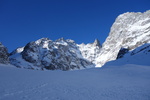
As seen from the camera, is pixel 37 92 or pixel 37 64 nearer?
pixel 37 92

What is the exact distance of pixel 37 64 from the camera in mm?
107000

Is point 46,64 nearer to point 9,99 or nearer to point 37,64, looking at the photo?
point 37,64

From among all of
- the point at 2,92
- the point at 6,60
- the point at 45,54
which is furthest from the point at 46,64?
the point at 2,92

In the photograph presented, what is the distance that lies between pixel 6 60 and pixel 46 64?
55832 mm

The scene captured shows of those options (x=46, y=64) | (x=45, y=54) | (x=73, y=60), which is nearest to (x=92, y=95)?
(x=46, y=64)

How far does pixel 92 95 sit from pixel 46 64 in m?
118

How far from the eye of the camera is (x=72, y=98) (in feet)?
29.9

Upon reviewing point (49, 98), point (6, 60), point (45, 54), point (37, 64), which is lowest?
point (49, 98)

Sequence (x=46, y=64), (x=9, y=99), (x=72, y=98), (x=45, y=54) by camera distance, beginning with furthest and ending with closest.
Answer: (x=45, y=54)
(x=46, y=64)
(x=72, y=98)
(x=9, y=99)

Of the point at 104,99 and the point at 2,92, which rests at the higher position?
the point at 2,92

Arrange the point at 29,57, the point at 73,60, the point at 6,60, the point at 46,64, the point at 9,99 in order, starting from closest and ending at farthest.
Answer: the point at 9,99 → the point at 6,60 → the point at 29,57 → the point at 46,64 → the point at 73,60

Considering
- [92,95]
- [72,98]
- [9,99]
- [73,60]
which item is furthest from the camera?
[73,60]

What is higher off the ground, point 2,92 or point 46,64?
point 46,64

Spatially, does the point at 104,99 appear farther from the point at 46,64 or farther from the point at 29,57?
the point at 46,64
